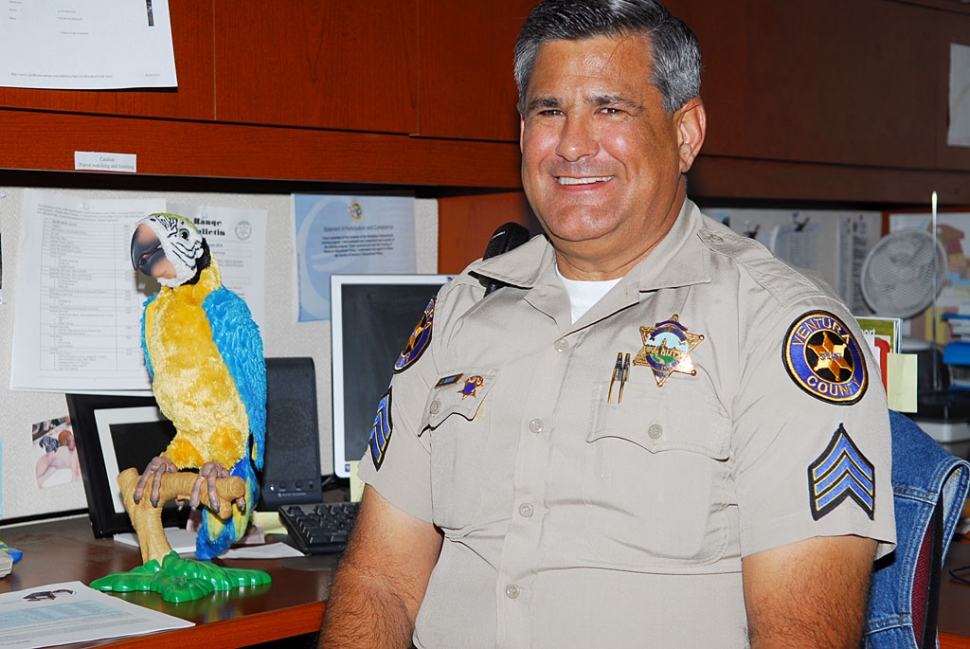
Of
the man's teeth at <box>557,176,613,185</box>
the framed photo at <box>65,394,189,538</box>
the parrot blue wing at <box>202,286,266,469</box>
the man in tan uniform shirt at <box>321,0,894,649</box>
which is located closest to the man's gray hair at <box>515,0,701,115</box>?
the man in tan uniform shirt at <box>321,0,894,649</box>

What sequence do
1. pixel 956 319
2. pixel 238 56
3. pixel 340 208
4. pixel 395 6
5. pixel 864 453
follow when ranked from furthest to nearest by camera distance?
pixel 956 319
pixel 340 208
pixel 395 6
pixel 238 56
pixel 864 453

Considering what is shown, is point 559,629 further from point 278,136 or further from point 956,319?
point 956,319

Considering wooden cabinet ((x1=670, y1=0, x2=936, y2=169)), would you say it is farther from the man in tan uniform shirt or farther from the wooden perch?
the wooden perch

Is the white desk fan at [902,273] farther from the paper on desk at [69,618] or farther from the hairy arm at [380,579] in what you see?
the paper on desk at [69,618]

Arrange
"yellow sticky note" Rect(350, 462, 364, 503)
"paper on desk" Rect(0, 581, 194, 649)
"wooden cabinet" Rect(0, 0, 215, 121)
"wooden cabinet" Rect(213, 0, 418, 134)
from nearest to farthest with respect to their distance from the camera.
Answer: "paper on desk" Rect(0, 581, 194, 649), "wooden cabinet" Rect(0, 0, 215, 121), "wooden cabinet" Rect(213, 0, 418, 134), "yellow sticky note" Rect(350, 462, 364, 503)

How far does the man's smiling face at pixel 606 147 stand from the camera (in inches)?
50.1

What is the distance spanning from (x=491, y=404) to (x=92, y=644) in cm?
53

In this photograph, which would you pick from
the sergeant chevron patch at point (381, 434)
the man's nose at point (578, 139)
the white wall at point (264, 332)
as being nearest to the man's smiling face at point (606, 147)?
the man's nose at point (578, 139)

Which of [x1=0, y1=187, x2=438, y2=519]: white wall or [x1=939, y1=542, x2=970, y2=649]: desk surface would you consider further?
[x1=0, y1=187, x2=438, y2=519]: white wall

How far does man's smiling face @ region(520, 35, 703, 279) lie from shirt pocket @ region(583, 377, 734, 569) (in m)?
0.20

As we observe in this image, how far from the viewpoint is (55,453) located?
175 centimetres

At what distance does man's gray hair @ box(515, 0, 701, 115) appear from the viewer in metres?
1.28

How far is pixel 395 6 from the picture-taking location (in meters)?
1.68

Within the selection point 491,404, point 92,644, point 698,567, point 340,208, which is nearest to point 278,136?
point 340,208
